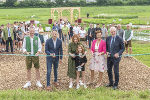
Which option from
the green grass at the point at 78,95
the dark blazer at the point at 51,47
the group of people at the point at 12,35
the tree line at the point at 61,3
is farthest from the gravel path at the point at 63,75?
the tree line at the point at 61,3

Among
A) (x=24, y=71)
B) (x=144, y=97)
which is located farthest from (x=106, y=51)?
(x=24, y=71)

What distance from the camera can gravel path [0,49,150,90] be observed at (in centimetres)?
884

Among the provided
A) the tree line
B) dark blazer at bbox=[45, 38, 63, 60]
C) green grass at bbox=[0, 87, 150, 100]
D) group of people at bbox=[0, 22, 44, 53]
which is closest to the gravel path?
green grass at bbox=[0, 87, 150, 100]

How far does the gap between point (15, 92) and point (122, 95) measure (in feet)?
11.0

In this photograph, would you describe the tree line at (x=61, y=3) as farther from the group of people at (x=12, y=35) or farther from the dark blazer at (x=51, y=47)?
the dark blazer at (x=51, y=47)

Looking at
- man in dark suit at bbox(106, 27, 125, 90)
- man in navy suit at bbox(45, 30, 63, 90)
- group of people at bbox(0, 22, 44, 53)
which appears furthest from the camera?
group of people at bbox(0, 22, 44, 53)

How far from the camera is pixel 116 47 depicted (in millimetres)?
8227

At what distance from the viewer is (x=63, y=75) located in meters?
10.2

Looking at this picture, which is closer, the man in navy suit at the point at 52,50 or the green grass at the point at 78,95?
the green grass at the point at 78,95

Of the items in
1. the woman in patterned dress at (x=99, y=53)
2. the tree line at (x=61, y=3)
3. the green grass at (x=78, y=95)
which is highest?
the tree line at (x=61, y=3)

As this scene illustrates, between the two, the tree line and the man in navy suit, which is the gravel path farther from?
the tree line

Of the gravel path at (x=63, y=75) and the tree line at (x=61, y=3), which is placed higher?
the tree line at (x=61, y=3)

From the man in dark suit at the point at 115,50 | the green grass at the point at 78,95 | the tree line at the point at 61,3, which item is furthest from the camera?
the tree line at the point at 61,3

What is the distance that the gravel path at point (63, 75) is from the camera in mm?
8844
